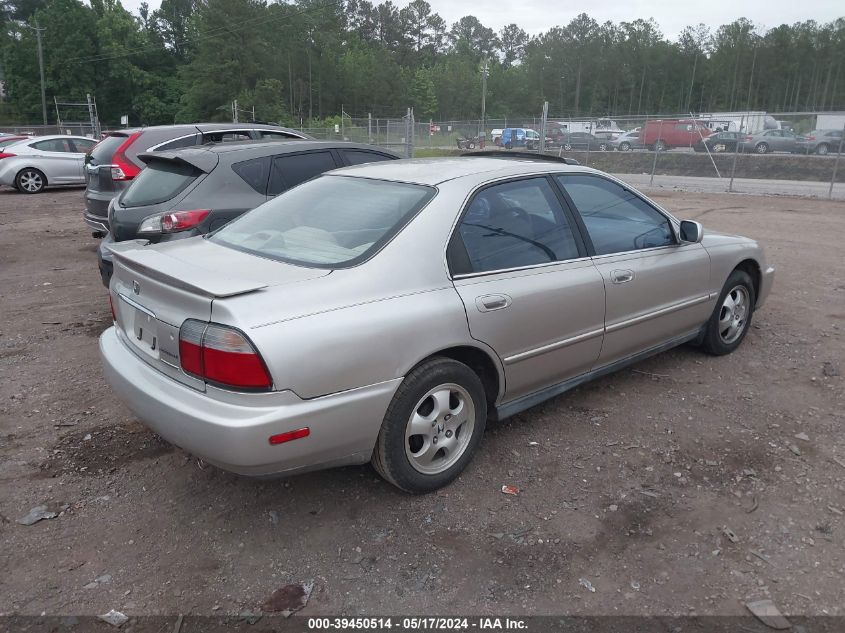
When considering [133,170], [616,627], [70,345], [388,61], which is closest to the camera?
[616,627]

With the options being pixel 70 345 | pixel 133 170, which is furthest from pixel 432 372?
pixel 133 170

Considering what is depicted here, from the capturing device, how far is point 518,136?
3080cm

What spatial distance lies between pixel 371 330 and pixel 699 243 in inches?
115

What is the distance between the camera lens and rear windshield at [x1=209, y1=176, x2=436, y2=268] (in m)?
3.20

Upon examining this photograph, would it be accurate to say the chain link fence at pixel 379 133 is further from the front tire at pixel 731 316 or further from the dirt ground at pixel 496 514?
the dirt ground at pixel 496 514

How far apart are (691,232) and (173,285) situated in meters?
3.33

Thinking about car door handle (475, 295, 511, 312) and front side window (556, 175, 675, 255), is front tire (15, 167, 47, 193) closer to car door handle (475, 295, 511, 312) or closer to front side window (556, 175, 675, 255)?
front side window (556, 175, 675, 255)

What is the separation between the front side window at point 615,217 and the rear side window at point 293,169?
2877 millimetres

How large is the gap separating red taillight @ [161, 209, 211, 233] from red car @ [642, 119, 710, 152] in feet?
72.8

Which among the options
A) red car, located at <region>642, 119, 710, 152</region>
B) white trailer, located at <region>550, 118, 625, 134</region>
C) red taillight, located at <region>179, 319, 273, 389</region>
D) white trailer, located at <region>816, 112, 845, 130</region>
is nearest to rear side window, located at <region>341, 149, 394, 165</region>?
red taillight, located at <region>179, 319, 273, 389</region>

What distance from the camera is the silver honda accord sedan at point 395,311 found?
2.66 m

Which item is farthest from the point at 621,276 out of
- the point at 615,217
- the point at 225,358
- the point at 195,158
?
the point at 195,158

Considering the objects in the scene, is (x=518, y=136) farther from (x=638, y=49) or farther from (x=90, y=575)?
(x=638, y=49)

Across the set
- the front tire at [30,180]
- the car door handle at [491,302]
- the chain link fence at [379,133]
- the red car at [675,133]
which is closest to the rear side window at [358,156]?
the car door handle at [491,302]
